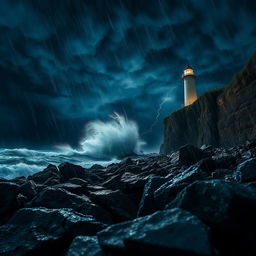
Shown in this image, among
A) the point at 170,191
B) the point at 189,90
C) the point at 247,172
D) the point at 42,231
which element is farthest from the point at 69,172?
the point at 189,90

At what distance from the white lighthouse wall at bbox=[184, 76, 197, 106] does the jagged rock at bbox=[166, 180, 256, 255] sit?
1866 inches

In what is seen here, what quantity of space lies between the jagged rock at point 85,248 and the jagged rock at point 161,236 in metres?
0.13

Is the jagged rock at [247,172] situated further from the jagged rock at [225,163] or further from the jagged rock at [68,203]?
the jagged rock at [68,203]

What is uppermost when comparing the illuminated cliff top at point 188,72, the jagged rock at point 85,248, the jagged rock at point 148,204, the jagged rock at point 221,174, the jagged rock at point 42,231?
the illuminated cliff top at point 188,72

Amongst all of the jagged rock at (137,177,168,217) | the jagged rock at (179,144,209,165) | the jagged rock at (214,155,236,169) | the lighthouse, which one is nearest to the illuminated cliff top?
the lighthouse

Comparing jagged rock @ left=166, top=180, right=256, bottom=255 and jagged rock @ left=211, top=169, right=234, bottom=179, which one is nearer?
jagged rock @ left=166, top=180, right=256, bottom=255

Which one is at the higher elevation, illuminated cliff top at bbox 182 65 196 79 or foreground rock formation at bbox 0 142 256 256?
illuminated cliff top at bbox 182 65 196 79

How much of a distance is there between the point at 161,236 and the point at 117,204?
9.25 feet

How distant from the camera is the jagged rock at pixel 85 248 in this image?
200 centimetres

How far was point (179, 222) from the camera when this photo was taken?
177 cm

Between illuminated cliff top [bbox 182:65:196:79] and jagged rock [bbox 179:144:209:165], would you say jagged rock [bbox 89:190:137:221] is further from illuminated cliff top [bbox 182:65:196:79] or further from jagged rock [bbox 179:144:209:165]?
illuminated cliff top [bbox 182:65:196:79]

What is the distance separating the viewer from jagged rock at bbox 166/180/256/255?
5.87 feet

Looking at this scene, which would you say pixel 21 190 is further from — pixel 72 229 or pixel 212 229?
pixel 212 229

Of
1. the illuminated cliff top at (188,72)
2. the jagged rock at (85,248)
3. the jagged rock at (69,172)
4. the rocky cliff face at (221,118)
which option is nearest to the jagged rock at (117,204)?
the jagged rock at (85,248)
